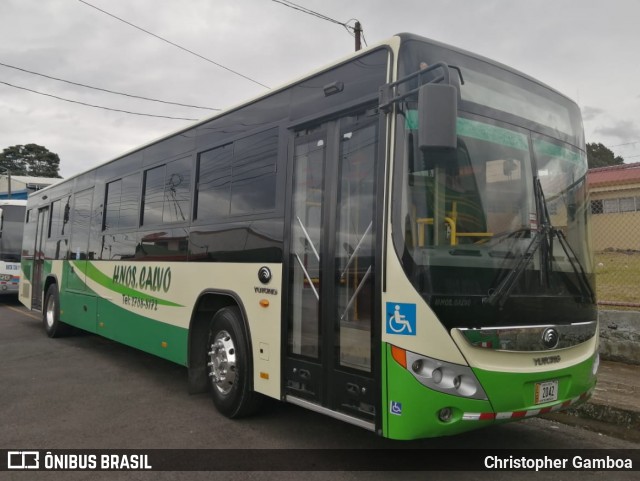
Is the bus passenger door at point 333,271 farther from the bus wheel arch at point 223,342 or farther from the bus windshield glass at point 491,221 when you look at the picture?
the bus wheel arch at point 223,342

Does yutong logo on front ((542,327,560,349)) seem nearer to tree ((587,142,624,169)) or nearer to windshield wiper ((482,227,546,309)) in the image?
windshield wiper ((482,227,546,309))

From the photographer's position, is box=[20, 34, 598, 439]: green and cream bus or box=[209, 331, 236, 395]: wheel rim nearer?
box=[20, 34, 598, 439]: green and cream bus

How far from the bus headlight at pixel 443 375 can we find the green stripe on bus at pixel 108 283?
11.0 feet

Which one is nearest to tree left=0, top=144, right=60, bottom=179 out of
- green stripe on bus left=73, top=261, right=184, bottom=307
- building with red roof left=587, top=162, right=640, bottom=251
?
green stripe on bus left=73, top=261, right=184, bottom=307

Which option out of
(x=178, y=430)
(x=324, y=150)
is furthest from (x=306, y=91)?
(x=178, y=430)

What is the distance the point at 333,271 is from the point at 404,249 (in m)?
0.75

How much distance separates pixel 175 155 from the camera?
6.54 meters

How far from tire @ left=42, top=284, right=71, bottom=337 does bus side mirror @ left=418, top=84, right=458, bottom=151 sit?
8829 mm

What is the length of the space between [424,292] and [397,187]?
0.74m

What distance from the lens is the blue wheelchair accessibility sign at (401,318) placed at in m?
3.46

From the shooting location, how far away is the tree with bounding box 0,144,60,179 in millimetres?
64250

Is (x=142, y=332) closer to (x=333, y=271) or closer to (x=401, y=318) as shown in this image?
(x=333, y=271)

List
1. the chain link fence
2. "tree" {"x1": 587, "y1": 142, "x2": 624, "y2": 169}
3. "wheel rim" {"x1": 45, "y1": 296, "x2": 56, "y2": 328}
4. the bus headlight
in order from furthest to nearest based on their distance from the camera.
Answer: "tree" {"x1": 587, "y1": 142, "x2": 624, "y2": 169} → "wheel rim" {"x1": 45, "y1": 296, "x2": 56, "y2": 328} → the chain link fence → the bus headlight

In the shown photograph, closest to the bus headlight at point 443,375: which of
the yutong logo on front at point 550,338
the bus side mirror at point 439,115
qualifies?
the yutong logo on front at point 550,338
